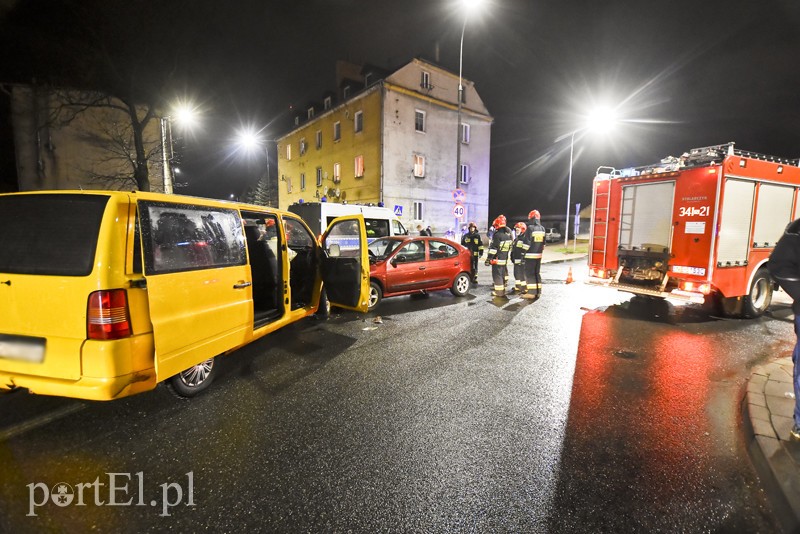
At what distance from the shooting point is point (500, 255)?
896cm

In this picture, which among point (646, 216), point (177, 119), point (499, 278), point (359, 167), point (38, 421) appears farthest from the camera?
point (359, 167)

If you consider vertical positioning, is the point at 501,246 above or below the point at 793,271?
below

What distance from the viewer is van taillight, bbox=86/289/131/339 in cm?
266

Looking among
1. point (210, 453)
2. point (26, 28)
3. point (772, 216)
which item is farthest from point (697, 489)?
point (26, 28)

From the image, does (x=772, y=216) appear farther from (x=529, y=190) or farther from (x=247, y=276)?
(x=529, y=190)

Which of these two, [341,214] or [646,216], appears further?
[341,214]

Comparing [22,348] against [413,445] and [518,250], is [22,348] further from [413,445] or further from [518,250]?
[518,250]

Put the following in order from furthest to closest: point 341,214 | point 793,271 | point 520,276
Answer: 1. point 341,214
2. point 520,276
3. point 793,271

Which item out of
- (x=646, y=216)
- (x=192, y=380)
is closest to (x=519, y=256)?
(x=646, y=216)

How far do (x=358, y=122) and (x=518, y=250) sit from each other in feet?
71.1

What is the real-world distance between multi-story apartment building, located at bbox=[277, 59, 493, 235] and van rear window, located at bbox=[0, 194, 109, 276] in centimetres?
2029

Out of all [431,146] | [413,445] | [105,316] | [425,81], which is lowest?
[413,445]

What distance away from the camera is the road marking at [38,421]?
3003 millimetres

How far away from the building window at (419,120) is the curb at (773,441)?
2512 cm
